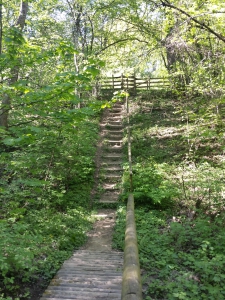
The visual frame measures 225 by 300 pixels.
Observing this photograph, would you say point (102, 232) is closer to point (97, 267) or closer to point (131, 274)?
point (97, 267)

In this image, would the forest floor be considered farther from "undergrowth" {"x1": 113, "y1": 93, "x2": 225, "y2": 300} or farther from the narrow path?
"undergrowth" {"x1": 113, "y1": 93, "x2": 225, "y2": 300}

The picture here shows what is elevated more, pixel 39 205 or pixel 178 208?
pixel 39 205

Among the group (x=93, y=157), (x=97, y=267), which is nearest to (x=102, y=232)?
(x=97, y=267)

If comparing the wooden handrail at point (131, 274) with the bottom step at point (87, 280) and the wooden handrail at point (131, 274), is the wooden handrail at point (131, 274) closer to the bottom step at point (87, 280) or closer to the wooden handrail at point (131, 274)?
the wooden handrail at point (131, 274)

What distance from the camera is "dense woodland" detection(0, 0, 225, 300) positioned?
3.80m

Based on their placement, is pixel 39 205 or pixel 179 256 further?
pixel 39 205

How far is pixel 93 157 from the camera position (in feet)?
38.9

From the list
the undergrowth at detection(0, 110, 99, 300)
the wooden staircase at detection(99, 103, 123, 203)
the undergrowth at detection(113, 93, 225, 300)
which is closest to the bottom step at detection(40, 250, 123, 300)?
the undergrowth at detection(0, 110, 99, 300)

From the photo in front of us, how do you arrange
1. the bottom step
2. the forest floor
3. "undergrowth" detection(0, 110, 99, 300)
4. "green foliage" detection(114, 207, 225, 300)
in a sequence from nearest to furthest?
"green foliage" detection(114, 207, 225, 300), the bottom step, "undergrowth" detection(0, 110, 99, 300), the forest floor

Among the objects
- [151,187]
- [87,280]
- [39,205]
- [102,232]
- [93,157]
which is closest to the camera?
[87,280]

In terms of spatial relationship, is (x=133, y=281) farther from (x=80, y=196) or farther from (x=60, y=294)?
(x=80, y=196)

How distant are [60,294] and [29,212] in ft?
10.8

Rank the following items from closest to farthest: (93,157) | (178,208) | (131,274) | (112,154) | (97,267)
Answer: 1. (131,274)
2. (97,267)
3. (178,208)
4. (93,157)
5. (112,154)

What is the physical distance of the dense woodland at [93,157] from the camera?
3.80 meters
